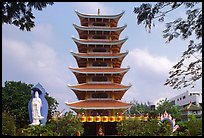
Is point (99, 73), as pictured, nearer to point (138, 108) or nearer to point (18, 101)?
point (18, 101)

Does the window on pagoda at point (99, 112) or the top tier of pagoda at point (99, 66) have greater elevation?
the top tier of pagoda at point (99, 66)

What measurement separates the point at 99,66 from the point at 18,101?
7.91 meters

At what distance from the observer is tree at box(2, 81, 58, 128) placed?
22.9 metres

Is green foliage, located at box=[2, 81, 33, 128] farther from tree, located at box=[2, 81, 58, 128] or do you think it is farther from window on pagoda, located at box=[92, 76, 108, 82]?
window on pagoda, located at box=[92, 76, 108, 82]

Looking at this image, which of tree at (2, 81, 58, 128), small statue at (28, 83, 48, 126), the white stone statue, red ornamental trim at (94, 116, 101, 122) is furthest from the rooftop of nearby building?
tree at (2, 81, 58, 128)

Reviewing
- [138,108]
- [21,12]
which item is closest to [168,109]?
[138,108]

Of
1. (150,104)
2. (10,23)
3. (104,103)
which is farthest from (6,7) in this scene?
(150,104)

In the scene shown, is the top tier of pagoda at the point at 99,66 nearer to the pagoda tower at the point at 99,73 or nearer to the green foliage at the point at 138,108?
the pagoda tower at the point at 99,73

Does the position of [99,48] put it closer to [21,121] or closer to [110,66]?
[110,66]

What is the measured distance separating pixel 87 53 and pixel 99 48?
96 cm

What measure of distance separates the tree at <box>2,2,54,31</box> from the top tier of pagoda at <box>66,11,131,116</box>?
1433cm

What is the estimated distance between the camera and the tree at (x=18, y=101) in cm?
2288

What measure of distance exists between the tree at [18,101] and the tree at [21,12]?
18684mm

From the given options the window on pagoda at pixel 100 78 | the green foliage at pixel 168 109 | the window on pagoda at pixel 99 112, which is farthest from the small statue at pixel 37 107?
the green foliage at pixel 168 109
